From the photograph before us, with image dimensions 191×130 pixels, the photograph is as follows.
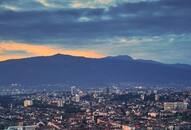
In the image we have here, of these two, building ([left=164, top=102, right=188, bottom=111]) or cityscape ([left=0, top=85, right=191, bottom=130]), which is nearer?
cityscape ([left=0, top=85, right=191, bottom=130])

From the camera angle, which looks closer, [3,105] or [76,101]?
[3,105]

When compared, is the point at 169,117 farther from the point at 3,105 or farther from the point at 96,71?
the point at 96,71

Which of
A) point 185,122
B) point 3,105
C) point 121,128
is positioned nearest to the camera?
point 121,128

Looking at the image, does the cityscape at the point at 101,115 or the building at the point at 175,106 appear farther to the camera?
the building at the point at 175,106

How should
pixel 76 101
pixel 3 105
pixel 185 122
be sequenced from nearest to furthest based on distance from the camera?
pixel 185 122 < pixel 3 105 < pixel 76 101

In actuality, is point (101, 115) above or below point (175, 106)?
below

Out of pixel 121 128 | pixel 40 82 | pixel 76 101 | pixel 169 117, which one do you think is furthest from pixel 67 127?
pixel 40 82

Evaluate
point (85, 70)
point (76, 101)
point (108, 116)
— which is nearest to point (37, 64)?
point (85, 70)

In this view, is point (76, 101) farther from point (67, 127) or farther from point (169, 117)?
point (67, 127)

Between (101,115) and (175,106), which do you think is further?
(175,106)
